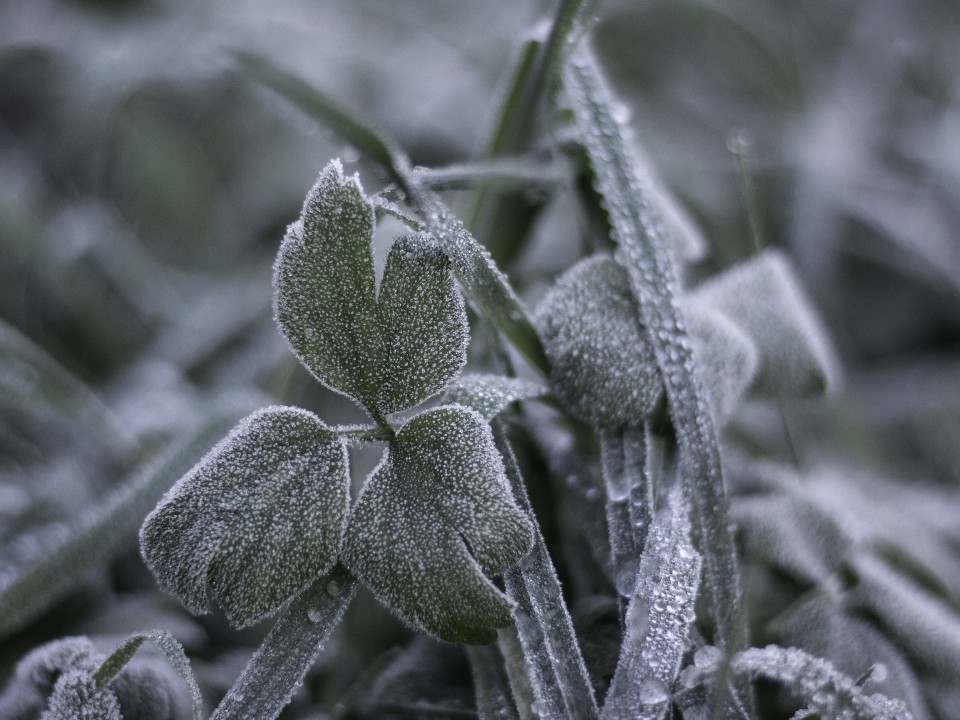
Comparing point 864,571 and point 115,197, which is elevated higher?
point 115,197

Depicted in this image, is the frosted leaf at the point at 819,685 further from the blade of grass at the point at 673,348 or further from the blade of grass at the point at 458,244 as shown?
the blade of grass at the point at 458,244

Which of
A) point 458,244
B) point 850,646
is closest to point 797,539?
point 850,646

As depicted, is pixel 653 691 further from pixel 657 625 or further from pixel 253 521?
pixel 253 521

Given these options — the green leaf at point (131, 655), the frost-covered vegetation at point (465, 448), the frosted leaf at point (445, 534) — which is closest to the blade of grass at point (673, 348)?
the frost-covered vegetation at point (465, 448)

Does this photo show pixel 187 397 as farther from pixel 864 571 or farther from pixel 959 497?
pixel 959 497

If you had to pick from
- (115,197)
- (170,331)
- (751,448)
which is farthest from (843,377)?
(115,197)

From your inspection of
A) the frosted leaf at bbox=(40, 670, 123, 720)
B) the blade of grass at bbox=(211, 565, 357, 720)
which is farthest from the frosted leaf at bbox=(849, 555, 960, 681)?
the frosted leaf at bbox=(40, 670, 123, 720)
